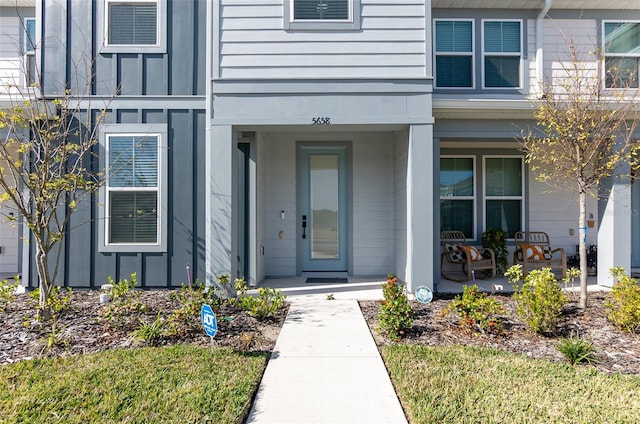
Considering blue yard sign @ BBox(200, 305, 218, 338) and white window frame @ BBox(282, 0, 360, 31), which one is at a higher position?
white window frame @ BBox(282, 0, 360, 31)

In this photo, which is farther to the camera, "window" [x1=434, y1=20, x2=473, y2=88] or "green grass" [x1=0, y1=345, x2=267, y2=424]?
"window" [x1=434, y1=20, x2=473, y2=88]

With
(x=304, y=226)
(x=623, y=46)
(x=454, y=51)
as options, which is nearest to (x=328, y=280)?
(x=304, y=226)

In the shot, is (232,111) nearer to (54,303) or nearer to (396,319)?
(54,303)

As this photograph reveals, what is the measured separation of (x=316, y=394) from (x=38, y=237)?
12.1ft

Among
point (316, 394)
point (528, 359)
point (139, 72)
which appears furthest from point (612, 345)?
point (139, 72)

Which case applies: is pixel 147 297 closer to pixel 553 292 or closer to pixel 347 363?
pixel 347 363

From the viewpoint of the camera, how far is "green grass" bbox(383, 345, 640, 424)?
7.93ft

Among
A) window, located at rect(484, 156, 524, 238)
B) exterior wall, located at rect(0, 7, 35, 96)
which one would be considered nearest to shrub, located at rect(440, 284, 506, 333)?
window, located at rect(484, 156, 524, 238)

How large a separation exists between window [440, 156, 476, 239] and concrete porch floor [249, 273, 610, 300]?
4.41 feet

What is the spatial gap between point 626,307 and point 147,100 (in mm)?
6982

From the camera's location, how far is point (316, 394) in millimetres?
2760

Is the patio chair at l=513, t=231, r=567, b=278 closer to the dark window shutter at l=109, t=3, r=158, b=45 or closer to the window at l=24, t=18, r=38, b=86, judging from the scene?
the dark window shutter at l=109, t=3, r=158, b=45

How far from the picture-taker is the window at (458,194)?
24.6 ft

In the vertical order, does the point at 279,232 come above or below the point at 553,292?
above
